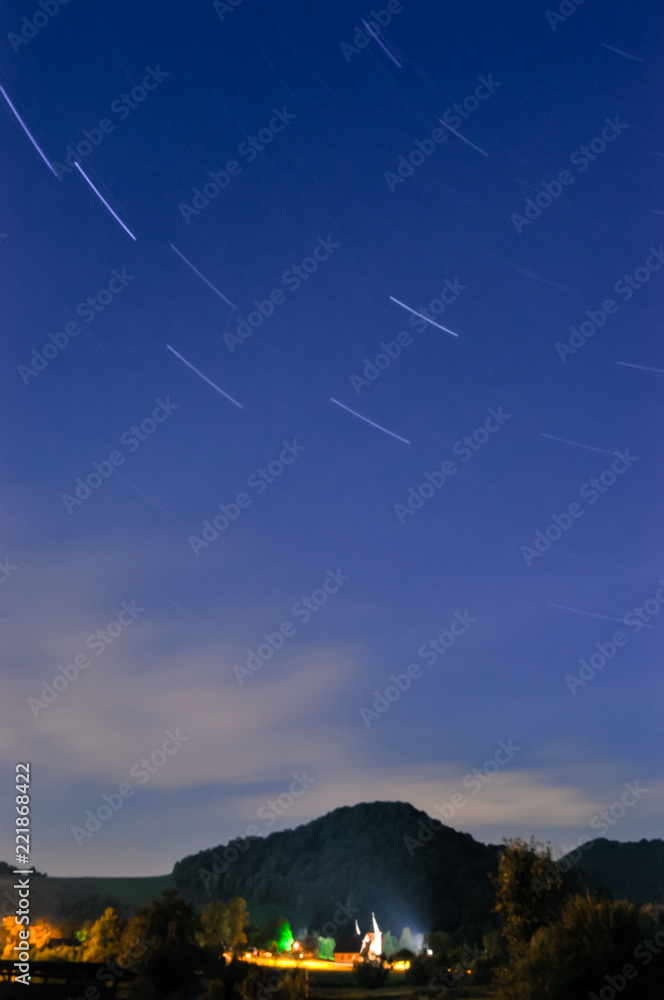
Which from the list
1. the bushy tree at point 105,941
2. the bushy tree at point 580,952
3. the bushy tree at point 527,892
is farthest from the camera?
the bushy tree at point 105,941

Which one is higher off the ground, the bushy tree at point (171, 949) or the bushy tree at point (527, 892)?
the bushy tree at point (527, 892)

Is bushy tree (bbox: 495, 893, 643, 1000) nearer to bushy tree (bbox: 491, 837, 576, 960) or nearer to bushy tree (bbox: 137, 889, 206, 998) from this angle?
bushy tree (bbox: 491, 837, 576, 960)

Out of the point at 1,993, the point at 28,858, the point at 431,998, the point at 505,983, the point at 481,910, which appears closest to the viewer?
the point at 28,858

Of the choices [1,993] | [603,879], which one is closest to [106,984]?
[1,993]

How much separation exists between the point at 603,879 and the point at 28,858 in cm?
19818

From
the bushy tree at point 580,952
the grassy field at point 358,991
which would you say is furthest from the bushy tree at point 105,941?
the bushy tree at point 580,952

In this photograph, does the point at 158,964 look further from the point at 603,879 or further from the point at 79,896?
the point at 603,879

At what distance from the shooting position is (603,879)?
196m

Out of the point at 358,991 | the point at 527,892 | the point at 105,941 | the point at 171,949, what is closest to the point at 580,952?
the point at 527,892

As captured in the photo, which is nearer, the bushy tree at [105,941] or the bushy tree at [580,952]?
the bushy tree at [580,952]

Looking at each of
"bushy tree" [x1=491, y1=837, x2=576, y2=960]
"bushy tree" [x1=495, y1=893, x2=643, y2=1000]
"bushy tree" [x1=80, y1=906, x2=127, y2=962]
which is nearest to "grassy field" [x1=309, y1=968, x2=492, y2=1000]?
"bushy tree" [x1=491, y1=837, x2=576, y2=960]

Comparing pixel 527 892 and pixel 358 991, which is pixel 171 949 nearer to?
pixel 527 892

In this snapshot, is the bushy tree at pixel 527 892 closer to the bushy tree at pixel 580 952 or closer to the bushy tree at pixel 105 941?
the bushy tree at pixel 580 952

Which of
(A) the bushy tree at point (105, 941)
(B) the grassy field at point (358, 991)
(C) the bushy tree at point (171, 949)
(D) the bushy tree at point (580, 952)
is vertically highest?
(D) the bushy tree at point (580, 952)
